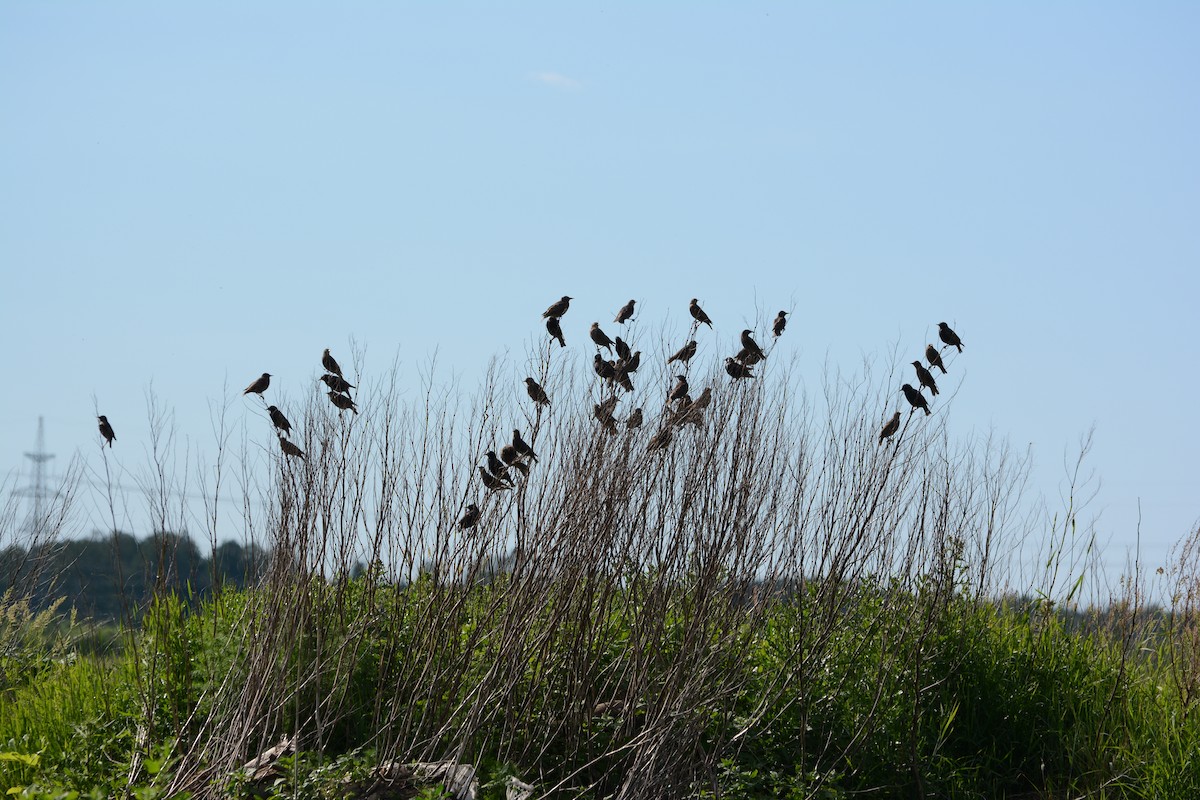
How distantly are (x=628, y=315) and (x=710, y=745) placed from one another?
250 centimetres

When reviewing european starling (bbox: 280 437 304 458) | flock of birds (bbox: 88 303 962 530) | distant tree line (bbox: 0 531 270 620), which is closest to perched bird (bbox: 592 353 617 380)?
flock of birds (bbox: 88 303 962 530)

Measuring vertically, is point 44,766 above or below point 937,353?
below

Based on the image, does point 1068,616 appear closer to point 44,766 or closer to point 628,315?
point 628,315

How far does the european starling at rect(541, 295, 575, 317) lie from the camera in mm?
6941

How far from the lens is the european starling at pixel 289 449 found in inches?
261

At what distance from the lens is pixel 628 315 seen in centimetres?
713

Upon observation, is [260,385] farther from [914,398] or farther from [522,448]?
[914,398]

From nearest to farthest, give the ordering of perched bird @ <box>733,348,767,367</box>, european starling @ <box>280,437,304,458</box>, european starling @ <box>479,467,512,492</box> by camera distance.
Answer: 1. european starling @ <box>479,467,512,492</box>
2. european starling @ <box>280,437,304,458</box>
3. perched bird @ <box>733,348,767,367</box>

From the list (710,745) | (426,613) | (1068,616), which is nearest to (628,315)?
(426,613)

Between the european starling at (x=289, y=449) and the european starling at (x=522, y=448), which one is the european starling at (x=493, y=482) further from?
the european starling at (x=289, y=449)

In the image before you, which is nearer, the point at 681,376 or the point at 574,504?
the point at 574,504

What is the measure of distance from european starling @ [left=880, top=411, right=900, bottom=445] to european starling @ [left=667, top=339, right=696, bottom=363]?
1196 millimetres

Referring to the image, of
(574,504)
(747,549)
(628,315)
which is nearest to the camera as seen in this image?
(574,504)

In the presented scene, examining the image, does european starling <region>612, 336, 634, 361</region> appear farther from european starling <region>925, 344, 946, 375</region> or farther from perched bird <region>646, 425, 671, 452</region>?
european starling <region>925, 344, 946, 375</region>
